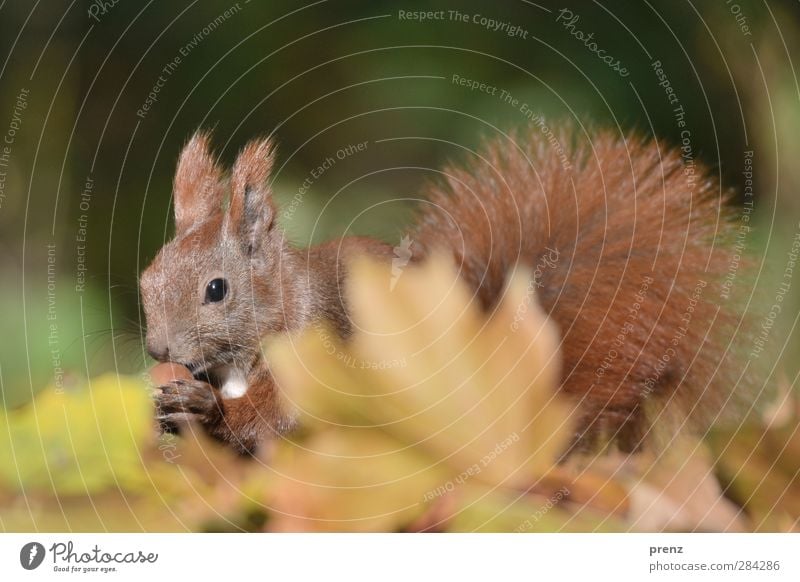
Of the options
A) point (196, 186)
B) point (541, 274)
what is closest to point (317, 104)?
point (196, 186)

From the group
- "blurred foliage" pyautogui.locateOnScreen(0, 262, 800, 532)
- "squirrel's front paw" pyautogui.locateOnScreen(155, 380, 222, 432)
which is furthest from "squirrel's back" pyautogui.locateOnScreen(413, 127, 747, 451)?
"squirrel's front paw" pyautogui.locateOnScreen(155, 380, 222, 432)

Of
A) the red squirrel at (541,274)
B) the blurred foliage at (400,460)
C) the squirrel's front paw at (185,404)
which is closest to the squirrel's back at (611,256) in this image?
the red squirrel at (541,274)

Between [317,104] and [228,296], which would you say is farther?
[317,104]

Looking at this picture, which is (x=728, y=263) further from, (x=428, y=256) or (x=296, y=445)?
(x=296, y=445)

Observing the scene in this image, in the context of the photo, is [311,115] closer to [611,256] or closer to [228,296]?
[228,296]

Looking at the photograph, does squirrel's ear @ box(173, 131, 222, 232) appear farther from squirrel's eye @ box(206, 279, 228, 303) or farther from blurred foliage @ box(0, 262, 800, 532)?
blurred foliage @ box(0, 262, 800, 532)
